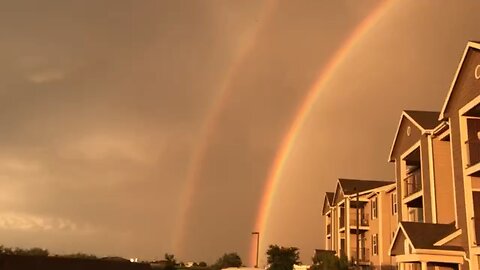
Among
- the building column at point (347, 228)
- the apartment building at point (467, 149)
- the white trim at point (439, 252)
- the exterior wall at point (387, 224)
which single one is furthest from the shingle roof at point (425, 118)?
the building column at point (347, 228)

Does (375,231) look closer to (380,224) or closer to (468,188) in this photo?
(380,224)

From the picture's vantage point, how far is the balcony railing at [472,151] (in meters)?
23.8

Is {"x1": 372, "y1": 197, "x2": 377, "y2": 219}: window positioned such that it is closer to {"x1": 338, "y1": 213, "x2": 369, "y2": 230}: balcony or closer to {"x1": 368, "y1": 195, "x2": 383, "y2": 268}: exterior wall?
{"x1": 368, "y1": 195, "x2": 383, "y2": 268}: exterior wall

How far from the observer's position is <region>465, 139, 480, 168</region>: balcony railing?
23.8 m

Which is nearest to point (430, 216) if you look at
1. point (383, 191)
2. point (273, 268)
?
point (383, 191)

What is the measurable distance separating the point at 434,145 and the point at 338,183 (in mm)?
27388

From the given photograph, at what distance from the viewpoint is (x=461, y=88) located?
80.9 ft

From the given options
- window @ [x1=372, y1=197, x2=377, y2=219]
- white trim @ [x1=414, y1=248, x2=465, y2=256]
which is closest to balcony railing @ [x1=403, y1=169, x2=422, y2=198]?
white trim @ [x1=414, y1=248, x2=465, y2=256]

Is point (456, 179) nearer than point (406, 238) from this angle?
Yes

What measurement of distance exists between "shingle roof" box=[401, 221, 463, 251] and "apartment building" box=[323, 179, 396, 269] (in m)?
13.6

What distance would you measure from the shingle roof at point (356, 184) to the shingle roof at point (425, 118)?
19507 mm

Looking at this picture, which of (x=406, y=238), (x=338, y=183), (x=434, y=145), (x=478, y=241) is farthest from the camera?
(x=338, y=183)

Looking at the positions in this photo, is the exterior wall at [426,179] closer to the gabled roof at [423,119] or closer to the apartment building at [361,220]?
the gabled roof at [423,119]

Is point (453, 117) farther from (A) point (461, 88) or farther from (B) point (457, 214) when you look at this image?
(B) point (457, 214)
